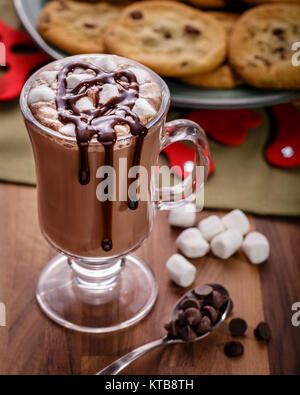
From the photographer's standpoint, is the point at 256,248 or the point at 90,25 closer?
the point at 256,248

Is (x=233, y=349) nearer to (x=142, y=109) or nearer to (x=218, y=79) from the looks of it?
→ (x=142, y=109)

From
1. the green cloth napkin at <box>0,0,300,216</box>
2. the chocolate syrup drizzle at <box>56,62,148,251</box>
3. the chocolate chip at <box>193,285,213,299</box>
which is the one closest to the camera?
the chocolate syrup drizzle at <box>56,62,148,251</box>

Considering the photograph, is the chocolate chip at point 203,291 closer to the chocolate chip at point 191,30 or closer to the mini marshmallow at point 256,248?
the mini marshmallow at point 256,248

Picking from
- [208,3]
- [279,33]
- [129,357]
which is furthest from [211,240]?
[208,3]

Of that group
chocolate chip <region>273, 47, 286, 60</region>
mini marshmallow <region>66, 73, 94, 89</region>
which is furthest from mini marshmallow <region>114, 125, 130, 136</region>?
chocolate chip <region>273, 47, 286, 60</region>

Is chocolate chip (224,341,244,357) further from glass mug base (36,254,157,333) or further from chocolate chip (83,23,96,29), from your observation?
chocolate chip (83,23,96,29)

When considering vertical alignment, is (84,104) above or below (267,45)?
above
